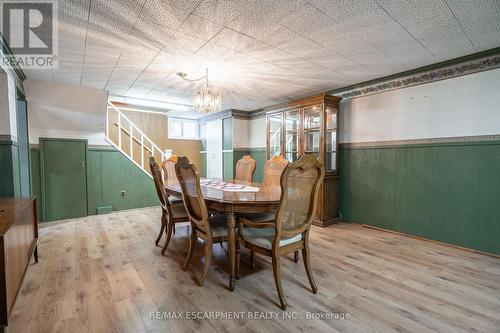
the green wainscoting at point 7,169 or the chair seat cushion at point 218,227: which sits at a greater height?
the green wainscoting at point 7,169

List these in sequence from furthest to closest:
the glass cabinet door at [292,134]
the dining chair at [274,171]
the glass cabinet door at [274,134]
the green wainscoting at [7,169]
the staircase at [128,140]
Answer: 1. the staircase at [128,140]
2. the glass cabinet door at [274,134]
3. the glass cabinet door at [292,134]
4. the dining chair at [274,171]
5. the green wainscoting at [7,169]

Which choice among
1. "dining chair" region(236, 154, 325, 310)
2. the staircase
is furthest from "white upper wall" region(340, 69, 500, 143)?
the staircase

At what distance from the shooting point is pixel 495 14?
190 cm

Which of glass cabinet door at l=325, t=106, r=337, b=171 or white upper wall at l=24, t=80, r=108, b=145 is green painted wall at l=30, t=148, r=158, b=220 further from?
glass cabinet door at l=325, t=106, r=337, b=171

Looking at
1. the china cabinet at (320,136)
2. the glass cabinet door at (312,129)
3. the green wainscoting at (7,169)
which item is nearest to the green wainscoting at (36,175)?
the green wainscoting at (7,169)

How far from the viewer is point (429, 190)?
305 cm

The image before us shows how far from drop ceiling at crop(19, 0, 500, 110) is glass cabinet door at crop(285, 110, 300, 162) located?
0.82 meters

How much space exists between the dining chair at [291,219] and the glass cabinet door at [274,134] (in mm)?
2837

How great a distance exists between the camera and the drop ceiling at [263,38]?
1815 mm

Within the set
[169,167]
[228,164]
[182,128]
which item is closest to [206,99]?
A: [169,167]

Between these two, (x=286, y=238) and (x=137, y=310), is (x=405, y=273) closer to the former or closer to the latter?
(x=286, y=238)

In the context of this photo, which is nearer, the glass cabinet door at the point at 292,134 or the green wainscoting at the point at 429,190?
the green wainscoting at the point at 429,190

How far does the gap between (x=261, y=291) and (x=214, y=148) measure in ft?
16.4

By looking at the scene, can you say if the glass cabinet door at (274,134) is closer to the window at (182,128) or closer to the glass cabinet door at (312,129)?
the glass cabinet door at (312,129)
